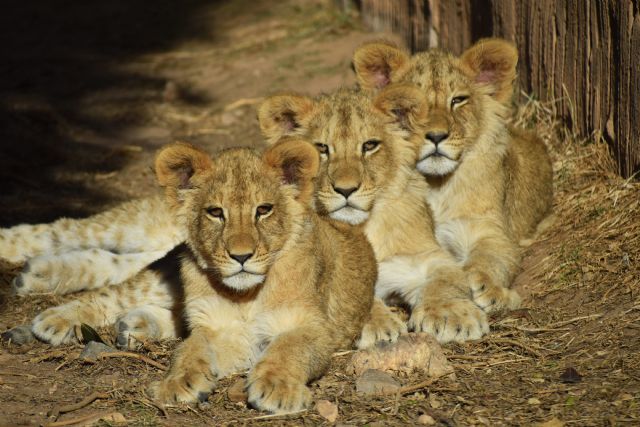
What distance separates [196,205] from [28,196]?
3.70 meters

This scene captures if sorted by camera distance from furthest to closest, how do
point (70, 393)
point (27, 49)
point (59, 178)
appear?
point (27, 49) → point (59, 178) → point (70, 393)

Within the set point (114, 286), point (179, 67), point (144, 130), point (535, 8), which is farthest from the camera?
point (179, 67)

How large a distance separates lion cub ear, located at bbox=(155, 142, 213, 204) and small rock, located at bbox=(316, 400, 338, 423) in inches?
48.0

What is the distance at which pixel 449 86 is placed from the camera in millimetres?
5699

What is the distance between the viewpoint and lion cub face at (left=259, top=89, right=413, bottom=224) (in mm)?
4980

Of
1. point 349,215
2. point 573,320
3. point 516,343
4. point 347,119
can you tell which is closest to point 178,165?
point 349,215

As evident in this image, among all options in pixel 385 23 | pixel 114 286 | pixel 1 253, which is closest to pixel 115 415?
pixel 114 286

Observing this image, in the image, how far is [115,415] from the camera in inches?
150

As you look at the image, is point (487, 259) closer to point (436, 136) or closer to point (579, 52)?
point (436, 136)

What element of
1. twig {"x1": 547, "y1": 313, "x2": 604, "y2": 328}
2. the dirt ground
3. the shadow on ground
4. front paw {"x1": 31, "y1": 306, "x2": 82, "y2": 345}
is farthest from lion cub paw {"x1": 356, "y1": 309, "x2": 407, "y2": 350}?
the shadow on ground

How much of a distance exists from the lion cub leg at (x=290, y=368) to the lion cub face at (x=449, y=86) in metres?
1.57

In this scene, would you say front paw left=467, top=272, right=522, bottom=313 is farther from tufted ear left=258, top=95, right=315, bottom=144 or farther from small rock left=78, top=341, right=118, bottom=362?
small rock left=78, top=341, right=118, bottom=362

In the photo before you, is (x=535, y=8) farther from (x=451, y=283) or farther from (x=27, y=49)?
(x=27, y=49)

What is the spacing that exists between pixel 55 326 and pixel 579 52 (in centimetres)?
367
